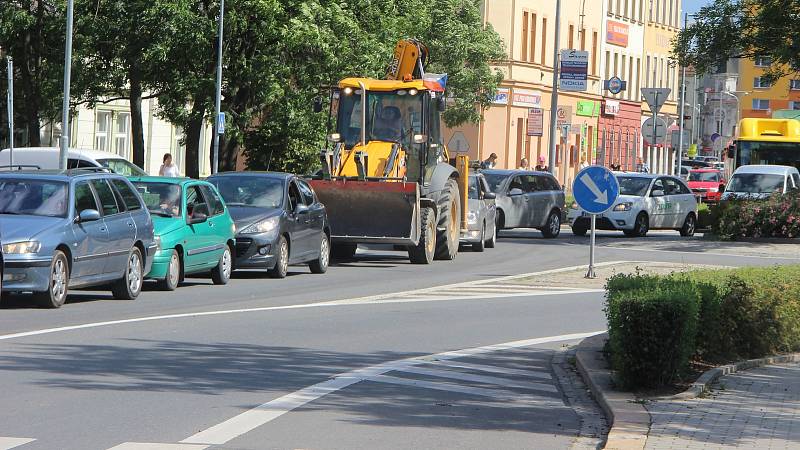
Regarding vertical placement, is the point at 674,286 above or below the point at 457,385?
above

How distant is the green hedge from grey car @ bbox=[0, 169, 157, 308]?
674cm

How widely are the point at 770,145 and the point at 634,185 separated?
7518 mm

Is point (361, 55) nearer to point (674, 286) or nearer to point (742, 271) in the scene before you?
point (742, 271)

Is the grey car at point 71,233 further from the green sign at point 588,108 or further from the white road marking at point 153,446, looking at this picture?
the green sign at point 588,108

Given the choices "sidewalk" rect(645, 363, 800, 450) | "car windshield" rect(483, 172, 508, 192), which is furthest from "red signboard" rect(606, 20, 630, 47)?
"sidewalk" rect(645, 363, 800, 450)

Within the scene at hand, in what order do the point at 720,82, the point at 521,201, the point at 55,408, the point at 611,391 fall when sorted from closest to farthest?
the point at 55,408
the point at 611,391
the point at 521,201
the point at 720,82

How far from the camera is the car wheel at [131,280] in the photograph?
19.3 meters

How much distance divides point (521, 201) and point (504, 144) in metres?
32.4

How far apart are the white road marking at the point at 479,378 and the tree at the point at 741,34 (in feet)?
88.1

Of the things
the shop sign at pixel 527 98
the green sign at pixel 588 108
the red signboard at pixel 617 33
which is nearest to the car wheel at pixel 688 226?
the shop sign at pixel 527 98

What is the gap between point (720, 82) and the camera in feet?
562

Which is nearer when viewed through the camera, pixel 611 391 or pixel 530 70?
pixel 611 391

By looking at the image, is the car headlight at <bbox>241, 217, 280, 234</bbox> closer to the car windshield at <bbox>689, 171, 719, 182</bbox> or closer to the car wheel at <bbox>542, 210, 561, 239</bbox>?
the car wheel at <bbox>542, 210, 561, 239</bbox>

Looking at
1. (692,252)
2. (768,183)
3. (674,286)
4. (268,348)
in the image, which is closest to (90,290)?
(268,348)
